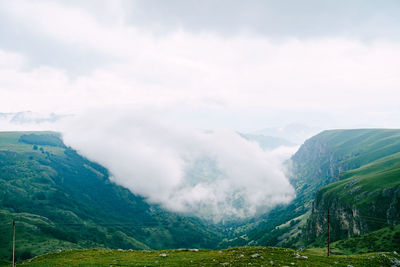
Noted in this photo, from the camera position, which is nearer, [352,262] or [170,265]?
[352,262]

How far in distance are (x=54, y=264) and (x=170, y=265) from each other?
101 ft

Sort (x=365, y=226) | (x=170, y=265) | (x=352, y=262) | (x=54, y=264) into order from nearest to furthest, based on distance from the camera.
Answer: (x=352, y=262) < (x=170, y=265) < (x=54, y=264) < (x=365, y=226)

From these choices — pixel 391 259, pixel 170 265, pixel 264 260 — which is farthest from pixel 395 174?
pixel 170 265

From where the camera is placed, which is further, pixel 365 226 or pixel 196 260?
pixel 365 226

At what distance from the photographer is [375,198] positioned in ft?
571

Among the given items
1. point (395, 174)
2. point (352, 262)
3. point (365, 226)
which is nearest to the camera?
point (352, 262)

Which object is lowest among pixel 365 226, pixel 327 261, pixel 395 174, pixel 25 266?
pixel 365 226

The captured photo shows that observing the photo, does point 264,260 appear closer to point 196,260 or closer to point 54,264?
point 196,260

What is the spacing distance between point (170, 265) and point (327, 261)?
31115 mm

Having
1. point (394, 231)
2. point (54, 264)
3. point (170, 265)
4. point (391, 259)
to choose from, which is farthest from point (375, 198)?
point (54, 264)

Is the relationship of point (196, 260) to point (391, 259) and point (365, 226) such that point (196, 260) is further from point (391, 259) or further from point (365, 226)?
point (365, 226)

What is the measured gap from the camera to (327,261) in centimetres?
4619

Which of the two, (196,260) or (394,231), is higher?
(196,260)

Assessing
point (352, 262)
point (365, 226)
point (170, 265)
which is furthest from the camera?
point (365, 226)
